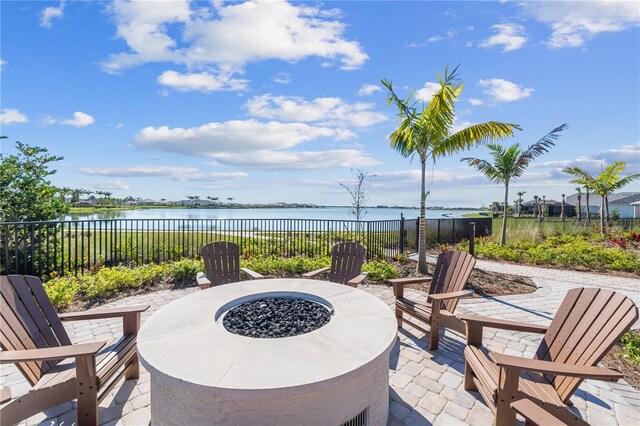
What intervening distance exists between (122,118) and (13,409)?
866 centimetres

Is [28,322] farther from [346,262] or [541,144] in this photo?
[541,144]

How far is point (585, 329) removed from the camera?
2.22 m

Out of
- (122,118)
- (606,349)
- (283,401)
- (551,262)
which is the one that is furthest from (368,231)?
(122,118)

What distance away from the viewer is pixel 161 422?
176cm

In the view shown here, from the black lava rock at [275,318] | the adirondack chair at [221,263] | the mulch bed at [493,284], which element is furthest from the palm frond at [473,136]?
A: the black lava rock at [275,318]

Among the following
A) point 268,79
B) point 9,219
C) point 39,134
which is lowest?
point 9,219

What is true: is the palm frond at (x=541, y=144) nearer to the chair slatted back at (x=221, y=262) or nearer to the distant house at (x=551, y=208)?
the chair slatted back at (x=221, y=262)

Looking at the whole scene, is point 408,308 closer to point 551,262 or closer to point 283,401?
point 283,401

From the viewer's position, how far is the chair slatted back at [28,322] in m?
2.12

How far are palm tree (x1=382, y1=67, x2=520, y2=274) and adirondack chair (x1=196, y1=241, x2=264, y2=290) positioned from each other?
4.55 m

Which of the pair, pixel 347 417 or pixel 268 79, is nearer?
pixel 347 417

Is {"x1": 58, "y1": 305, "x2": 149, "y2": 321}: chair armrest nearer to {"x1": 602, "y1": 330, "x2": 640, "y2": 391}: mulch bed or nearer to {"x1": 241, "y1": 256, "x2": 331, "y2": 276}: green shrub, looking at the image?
{"x1": 241, "y1": 256, "x2": 331, "y2": 276}: green shrub

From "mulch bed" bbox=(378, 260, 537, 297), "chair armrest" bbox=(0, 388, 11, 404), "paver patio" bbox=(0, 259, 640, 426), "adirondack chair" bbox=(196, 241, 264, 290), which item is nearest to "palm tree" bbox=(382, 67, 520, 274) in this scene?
"mulch bed" bbox=(378, 260, 537, 297)

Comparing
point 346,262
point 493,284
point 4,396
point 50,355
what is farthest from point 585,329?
point 493,284
